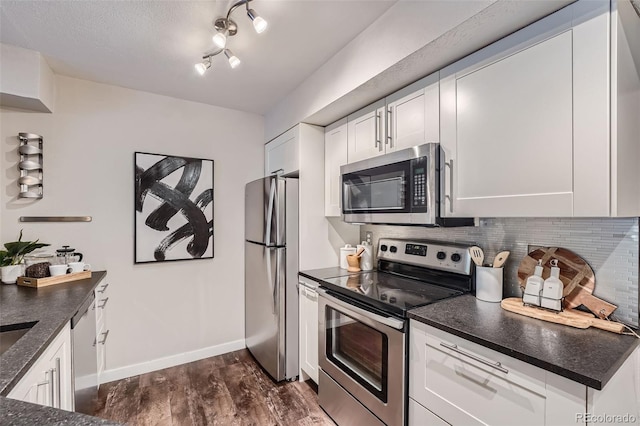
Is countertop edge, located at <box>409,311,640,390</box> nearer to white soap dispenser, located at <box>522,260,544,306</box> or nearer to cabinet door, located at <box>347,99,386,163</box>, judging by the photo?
white soap dispenser, located at <box>522,260,544,306</box>

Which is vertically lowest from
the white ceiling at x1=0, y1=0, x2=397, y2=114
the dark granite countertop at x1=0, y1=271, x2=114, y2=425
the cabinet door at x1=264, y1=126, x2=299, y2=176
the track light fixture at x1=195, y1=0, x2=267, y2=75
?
the dark granite countertop at x1=0, y1=271, x2=114, y2=425

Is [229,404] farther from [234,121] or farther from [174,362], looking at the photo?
[234,121]

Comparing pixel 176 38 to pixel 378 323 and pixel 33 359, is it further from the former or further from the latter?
pixel 378 323

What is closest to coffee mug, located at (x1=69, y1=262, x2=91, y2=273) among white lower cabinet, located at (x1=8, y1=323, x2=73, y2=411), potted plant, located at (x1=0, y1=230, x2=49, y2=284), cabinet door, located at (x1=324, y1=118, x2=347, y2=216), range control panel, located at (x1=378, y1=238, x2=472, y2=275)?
potted plant, located at (x1=0, y1=230, x2=49, y2=284)

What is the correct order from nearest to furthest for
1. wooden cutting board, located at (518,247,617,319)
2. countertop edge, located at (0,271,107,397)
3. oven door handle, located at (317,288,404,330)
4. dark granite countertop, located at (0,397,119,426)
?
1. dark granite countertop, located at (0,397,119,426)
2. countertop edge, located at (0,271,107,397)
3. wooden cutting board, located at (518,247,617,319)
4. oven door handle, located at (317,288,404,330)

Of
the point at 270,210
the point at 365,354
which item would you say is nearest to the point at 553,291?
the point at 365,354

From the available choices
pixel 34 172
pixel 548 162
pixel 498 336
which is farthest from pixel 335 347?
pixel 34 172

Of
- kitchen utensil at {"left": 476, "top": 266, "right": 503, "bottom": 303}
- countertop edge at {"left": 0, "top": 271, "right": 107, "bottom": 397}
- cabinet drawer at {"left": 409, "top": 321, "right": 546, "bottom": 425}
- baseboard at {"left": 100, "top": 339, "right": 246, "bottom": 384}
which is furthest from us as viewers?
baseboard at {"left": 100, "top": 339, "right": 246, "bottom": 384}

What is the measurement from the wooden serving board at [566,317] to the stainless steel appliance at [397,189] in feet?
1.56

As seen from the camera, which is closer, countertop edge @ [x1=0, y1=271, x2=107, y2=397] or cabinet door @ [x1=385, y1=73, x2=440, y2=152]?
countertop edge @ [x1=0, y1=271, x2=107, y2=397]

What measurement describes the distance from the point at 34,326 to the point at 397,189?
5.90ft

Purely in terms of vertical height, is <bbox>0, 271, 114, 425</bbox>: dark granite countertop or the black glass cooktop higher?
<bbox>0, 271, 114, 425</bbox>: dark granite countertop

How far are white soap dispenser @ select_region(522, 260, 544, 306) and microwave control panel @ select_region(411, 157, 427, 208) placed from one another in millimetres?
593

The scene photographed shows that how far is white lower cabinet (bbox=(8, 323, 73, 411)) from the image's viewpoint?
984mm
